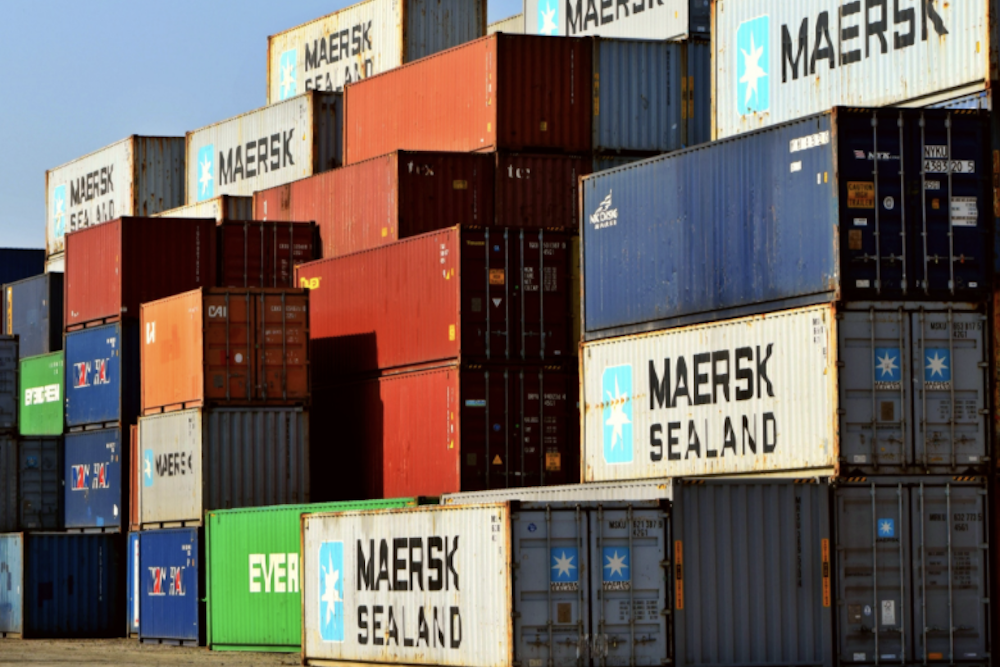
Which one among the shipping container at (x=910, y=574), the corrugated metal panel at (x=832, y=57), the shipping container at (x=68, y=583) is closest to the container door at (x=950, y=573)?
the shipping container at (x=910, y=574)

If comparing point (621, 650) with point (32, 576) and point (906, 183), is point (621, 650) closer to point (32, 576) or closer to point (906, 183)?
point (906, 183)

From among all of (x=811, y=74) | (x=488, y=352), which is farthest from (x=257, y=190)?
(x=811, y=74)

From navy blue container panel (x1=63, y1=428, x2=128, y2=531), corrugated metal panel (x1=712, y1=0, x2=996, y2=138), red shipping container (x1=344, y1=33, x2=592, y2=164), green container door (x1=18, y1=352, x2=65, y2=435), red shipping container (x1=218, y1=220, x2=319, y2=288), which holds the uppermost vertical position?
red shipping container (x1=344, y1=33, x2=592, y2=164)

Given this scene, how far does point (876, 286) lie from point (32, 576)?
24.6 metres

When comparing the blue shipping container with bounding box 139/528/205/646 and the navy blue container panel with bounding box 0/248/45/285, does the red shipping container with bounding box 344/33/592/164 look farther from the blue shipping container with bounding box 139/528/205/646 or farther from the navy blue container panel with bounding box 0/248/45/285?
the navy blue container panel with bounding box 0/248/45/285

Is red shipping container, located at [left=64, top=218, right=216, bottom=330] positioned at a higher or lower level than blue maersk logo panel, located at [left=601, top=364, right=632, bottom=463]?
higher

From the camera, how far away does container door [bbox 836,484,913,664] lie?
25.9 metres

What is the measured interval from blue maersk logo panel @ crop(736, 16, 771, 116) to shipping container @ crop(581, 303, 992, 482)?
524cm

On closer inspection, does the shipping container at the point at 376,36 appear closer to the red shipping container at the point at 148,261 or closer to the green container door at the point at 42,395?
the red shipping container at the point at 148,261

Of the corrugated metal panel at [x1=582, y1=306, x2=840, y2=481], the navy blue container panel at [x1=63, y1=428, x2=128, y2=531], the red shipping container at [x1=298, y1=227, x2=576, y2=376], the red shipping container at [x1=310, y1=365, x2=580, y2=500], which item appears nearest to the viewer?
the corrugated metal panel at [x1=582, y1=306, x2=840, y2=481]

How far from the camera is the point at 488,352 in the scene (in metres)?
34.7

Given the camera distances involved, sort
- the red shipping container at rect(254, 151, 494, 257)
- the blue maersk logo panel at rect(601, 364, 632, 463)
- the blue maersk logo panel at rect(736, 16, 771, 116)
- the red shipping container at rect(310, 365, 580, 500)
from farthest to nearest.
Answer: the red shipping container at rect(254, 151, 494, 257) < the red shipping container at rect(310, 365, 580, 500) < the blue maersk logo panel at rect(736, 16, 771, 116) < the blue maersk logo panel at rect(601, 364, 632, 463)

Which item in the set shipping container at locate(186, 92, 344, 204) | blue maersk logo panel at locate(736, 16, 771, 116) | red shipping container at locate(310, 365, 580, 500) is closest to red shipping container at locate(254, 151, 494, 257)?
red shipping container at locate(310, 365, 580, 500)

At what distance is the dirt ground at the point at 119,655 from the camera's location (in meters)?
32.5
